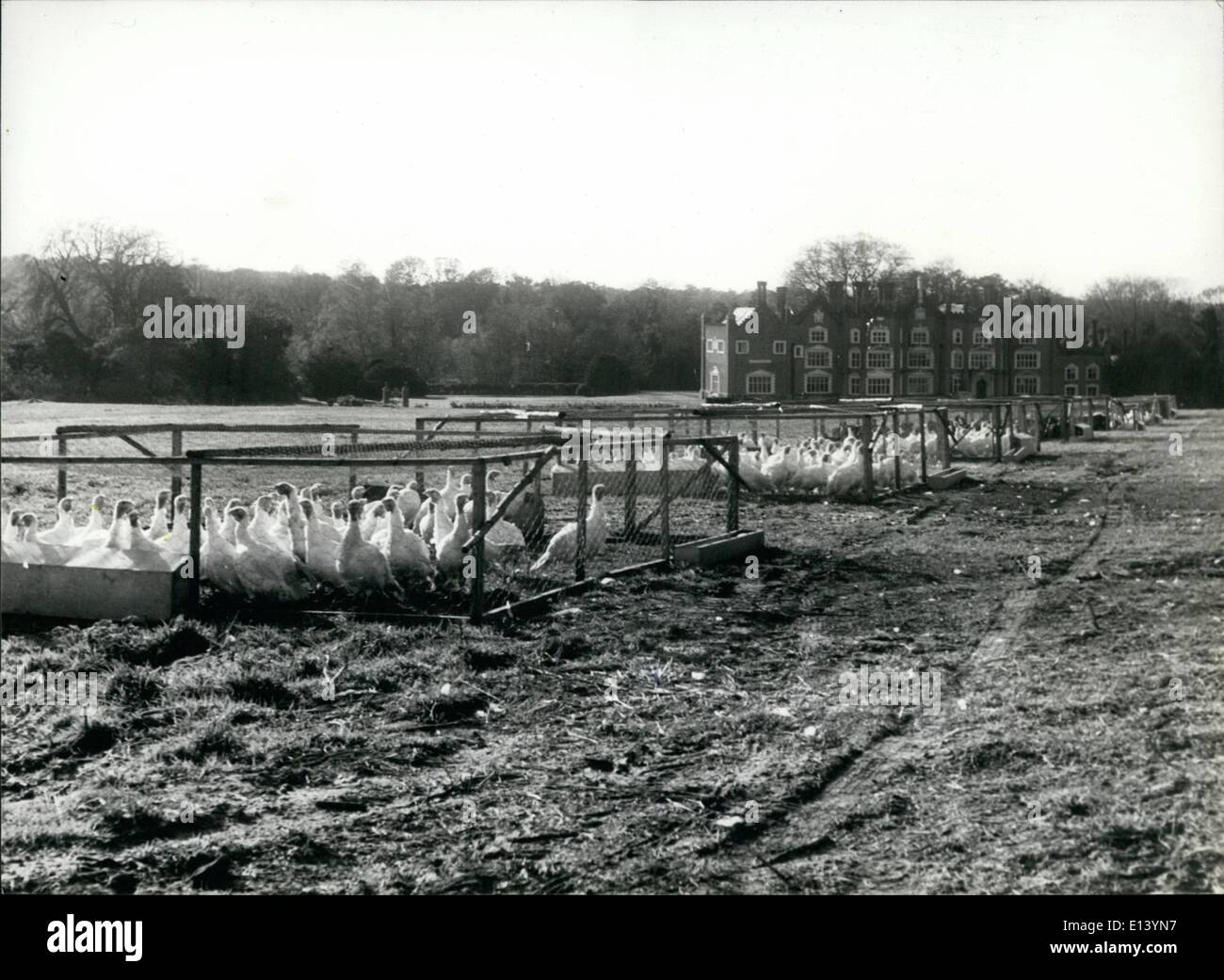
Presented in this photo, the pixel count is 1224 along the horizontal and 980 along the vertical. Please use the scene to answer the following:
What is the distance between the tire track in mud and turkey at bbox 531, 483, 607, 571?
3.82 meters

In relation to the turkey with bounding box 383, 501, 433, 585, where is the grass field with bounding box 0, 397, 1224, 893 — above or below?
below

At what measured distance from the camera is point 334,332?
37188mm

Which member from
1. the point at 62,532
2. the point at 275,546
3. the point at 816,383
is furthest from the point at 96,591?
the point at 816,383

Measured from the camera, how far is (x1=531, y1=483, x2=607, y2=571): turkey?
34.9 feet

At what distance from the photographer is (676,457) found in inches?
728

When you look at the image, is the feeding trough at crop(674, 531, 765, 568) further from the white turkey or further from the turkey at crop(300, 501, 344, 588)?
the white turkey

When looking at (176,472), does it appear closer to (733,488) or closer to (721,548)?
(721,548)

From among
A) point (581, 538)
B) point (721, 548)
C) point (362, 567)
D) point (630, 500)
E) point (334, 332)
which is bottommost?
point (721, 548)

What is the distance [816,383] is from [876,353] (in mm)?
4794

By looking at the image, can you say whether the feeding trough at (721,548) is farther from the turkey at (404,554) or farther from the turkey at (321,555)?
the turkey at (321,555)

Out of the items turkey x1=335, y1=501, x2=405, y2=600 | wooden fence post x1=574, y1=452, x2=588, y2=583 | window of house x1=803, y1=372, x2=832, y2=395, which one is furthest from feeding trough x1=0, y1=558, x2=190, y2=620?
window of house x1=803, y1=372, x2=832, y2=395

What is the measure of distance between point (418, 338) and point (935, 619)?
102 ft
